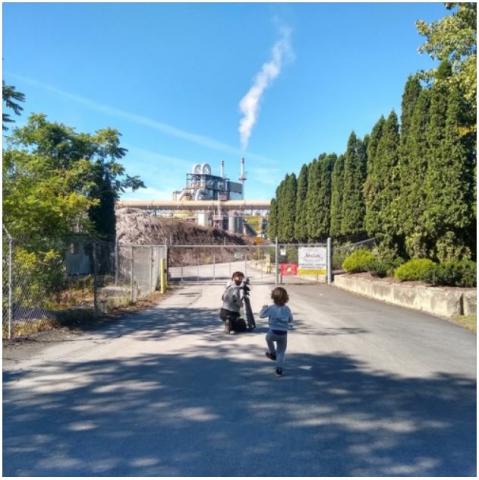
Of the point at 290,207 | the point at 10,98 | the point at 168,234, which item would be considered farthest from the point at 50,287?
the point at 168,234

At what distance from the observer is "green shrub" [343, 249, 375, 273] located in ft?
71.2

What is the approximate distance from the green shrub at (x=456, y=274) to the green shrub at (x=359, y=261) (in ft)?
22.4

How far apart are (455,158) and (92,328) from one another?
1100 centimetres

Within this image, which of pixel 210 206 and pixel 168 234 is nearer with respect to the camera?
→ pixel 168 234

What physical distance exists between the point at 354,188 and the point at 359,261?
18.0 feet

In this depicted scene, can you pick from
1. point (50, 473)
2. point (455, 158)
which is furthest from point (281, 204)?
point (50, 473)

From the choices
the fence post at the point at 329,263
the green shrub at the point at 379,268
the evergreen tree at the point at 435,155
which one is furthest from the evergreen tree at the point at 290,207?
the evergreen tree at the point at 435,155

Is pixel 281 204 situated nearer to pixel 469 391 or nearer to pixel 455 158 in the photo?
pixel 455 158

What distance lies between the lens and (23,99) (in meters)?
10.6

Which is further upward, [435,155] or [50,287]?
[435,155]

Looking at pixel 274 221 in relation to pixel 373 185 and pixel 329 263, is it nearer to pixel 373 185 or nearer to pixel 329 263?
pixel 329 263

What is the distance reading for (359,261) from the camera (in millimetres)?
22016

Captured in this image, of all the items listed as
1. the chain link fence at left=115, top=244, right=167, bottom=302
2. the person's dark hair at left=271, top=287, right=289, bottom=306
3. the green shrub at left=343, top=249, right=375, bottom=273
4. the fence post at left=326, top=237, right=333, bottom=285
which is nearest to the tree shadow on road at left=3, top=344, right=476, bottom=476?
the person's dark hair at left=271, top=287, right=289, bottom=306

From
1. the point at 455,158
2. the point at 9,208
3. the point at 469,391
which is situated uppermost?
the point at 455,158
